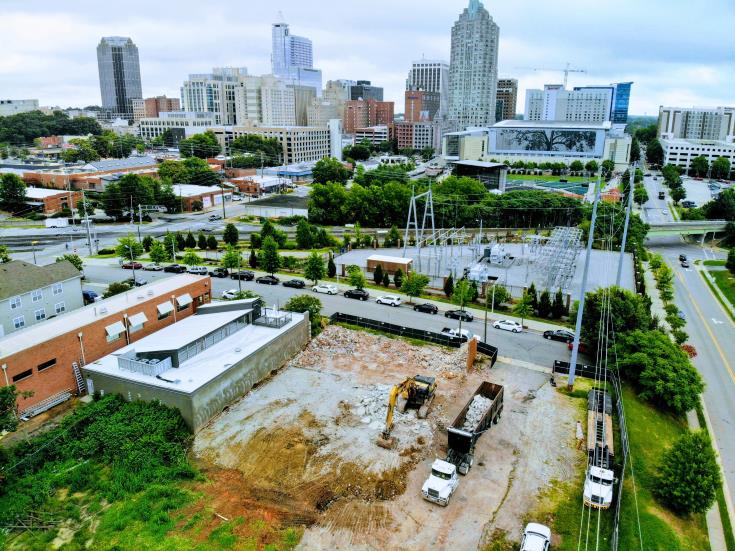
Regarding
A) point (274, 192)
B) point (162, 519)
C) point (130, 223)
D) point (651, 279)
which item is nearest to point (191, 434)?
point (162, 519)

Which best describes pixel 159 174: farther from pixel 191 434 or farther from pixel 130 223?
pixel 191 434

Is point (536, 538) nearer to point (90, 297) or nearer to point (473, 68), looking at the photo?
point (90, 297)

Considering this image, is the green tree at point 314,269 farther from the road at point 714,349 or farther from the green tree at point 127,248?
the road at point 714,349

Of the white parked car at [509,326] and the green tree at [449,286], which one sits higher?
the green tree at [449,286]

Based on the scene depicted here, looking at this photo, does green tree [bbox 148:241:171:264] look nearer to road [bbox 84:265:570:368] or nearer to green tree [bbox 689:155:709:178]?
road [bbox 84:265:570:368]

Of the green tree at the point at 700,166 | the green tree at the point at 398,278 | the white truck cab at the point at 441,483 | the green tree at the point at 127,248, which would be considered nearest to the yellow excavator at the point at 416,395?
the white truck cab at the point at 441,483

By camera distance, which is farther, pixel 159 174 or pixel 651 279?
pixel 159 174
